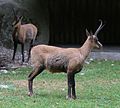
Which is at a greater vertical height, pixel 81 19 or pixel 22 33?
pixel 81 19

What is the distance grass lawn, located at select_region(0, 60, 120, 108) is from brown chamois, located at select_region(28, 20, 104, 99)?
0.34 metres

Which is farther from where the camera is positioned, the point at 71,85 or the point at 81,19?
the point at 81,19

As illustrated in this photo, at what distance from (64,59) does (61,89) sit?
1.14 meters

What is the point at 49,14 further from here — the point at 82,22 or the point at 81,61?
the point at 81,61

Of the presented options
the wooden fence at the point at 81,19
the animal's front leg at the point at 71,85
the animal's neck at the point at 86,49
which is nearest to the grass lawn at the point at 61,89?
the animal's front leg at the point at 71,85

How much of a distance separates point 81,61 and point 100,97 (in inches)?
28.8

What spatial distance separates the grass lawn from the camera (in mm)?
8016

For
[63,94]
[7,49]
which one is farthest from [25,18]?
[63,94]

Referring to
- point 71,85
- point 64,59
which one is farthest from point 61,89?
point 64,59

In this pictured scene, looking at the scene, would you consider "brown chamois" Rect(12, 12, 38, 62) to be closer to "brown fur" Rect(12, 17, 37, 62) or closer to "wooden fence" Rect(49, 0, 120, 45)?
"brown fur" Rect(12, 17, 37, 62)

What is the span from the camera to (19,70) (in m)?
12.3

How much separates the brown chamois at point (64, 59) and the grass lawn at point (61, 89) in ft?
1.10

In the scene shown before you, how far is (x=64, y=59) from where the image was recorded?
28.1 ft

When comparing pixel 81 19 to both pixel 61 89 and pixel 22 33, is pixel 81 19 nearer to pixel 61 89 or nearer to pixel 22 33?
pixel 22 33
